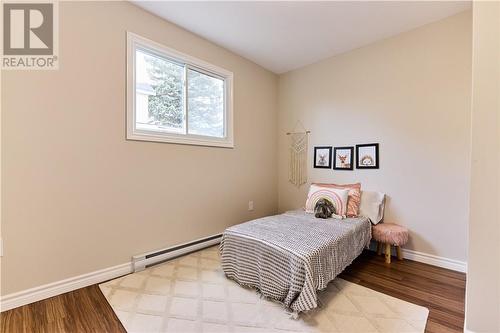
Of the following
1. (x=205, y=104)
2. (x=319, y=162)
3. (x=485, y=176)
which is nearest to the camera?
(x=485, y=176)

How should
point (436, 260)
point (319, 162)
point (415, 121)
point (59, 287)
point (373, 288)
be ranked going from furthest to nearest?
point (319, 162)
point (415, 121)
point (436, 260)
point (373, 288)
point (59, 287)

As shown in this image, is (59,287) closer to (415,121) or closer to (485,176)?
(485,176)

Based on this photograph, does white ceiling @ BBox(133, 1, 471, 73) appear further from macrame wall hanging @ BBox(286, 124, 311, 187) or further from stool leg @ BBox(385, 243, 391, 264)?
stool leg @ BBox(385, 243, 391, 264)

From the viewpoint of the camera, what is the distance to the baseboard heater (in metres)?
2.21

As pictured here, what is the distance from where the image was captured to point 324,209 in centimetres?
255

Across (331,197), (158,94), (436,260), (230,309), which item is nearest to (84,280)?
(230,309)

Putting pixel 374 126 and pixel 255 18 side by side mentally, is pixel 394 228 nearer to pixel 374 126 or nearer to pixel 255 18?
pixel 374 126

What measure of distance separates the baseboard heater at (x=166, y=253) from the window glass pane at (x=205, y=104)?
131 cm

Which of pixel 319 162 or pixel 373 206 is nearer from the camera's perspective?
pixel 373 206

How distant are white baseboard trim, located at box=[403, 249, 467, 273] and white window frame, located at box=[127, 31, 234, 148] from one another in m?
2.45

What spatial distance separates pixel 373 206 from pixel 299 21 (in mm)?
2184

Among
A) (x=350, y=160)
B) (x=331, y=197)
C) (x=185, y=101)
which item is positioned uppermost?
(x=185, y=101)

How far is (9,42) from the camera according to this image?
5.49 ft

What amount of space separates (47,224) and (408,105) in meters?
3.58
